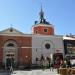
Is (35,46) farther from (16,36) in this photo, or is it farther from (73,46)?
(73,46)

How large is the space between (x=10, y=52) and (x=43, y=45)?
752cm

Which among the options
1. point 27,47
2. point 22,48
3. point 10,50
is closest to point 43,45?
point 27,47

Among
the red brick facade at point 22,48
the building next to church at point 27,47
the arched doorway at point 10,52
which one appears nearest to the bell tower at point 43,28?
the building next to church at point 27,47

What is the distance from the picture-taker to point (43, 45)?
58.9 metres

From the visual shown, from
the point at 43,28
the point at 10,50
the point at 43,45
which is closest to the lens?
the point at 10,50

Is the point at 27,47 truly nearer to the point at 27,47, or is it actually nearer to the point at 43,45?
the point at 27,47

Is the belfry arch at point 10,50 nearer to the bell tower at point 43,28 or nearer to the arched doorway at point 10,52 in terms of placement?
the arched doorway at point 10,52

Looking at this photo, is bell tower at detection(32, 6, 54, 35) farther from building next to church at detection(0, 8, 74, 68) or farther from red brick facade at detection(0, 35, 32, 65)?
red brick facade at detection(0, 35, 32, 65)

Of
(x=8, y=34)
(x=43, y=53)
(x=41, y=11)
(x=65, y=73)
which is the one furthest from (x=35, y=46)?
(x=65, y=73)

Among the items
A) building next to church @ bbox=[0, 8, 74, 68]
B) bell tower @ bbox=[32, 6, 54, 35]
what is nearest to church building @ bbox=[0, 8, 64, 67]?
building next to church @ bbox=[0, 8, 74, 68]

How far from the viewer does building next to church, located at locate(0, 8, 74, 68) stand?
56938 mm

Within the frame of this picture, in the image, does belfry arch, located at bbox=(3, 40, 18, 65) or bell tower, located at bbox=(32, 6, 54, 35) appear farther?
bell tower, located at bbox=(32, 6, 54, 35)

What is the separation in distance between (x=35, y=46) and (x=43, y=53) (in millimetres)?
→ 2348

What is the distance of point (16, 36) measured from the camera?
57719 millimetres
